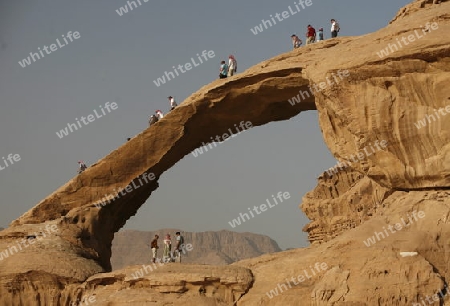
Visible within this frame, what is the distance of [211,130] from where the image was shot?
75.6ft

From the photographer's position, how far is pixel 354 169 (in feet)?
61.8

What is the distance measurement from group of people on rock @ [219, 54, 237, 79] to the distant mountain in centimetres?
7567

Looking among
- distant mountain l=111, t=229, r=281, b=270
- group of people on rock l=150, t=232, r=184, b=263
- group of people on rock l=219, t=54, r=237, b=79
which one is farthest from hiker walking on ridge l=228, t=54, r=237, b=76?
distant mountain l=111, t=229, r=281, b=270

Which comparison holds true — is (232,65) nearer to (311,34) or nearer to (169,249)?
(311,34)

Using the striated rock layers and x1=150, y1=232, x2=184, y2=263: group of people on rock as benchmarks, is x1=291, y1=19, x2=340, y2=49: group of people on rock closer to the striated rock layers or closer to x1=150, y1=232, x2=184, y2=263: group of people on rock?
the striated rock layers

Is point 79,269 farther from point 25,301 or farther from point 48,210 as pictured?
point 48,210

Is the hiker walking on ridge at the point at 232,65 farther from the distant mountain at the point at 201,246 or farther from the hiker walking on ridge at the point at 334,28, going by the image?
the distant mountain at the point at 201,246

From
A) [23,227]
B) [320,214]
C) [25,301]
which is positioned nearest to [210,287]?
[25,301]

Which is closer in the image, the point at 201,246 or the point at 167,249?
the point at 167,249

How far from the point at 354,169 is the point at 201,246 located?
99.1m

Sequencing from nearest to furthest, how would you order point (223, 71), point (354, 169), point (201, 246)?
point (354, 169)
point (223, 71)
point (201, 246)

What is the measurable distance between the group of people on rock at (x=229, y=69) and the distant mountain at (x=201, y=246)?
248 feet

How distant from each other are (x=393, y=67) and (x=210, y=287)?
25.1 feet

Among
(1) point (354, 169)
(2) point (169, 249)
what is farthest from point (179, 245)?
(1) point (354, 169)
